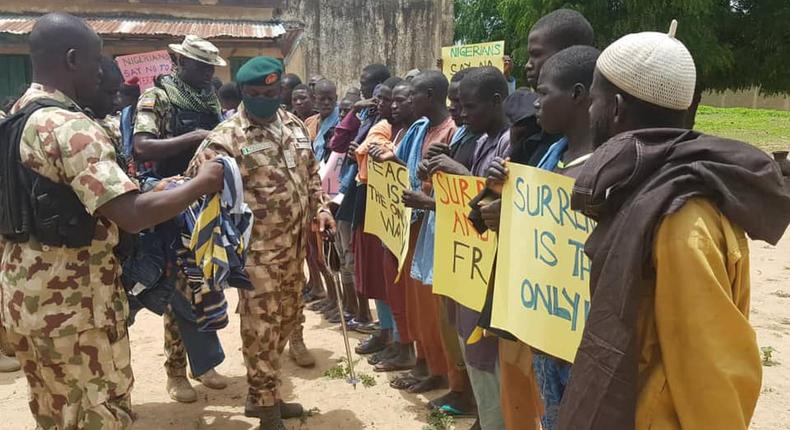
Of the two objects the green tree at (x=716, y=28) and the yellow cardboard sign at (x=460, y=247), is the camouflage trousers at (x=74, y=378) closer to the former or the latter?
the yellow cardboard sign at (x=460, y=247)

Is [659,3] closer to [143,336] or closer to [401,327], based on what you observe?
[401,327]

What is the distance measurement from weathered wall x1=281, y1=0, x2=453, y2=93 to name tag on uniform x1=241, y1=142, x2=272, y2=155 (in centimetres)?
1023

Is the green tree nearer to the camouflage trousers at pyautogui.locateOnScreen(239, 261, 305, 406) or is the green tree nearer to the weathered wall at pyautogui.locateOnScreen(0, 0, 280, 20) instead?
the weathered wall at pyautogui.locateOnScreen(0, 0, 280, 20)

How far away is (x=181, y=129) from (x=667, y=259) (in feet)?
11.8

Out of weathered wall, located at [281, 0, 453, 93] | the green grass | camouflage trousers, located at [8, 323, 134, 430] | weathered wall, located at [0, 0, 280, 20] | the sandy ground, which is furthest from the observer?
the green grass

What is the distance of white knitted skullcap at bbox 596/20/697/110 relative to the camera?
1.54 m

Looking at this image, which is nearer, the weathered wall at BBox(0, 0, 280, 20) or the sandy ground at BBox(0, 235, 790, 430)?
the sandy ground at BBox(0, 235, 790, 430)

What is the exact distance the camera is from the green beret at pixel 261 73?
11.9 ft

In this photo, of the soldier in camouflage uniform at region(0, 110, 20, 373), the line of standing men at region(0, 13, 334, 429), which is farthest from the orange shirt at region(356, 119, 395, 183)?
the soldier in camouflage uniform at region(0, 110, 20, 373)

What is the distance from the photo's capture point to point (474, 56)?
6203 millimetres

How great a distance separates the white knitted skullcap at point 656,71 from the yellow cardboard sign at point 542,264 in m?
0.67

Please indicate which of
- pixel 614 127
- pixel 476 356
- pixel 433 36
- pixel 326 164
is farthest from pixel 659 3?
pixel 614 127

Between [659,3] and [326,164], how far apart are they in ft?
30.1

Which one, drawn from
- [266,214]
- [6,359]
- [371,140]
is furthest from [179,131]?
[6,359]
